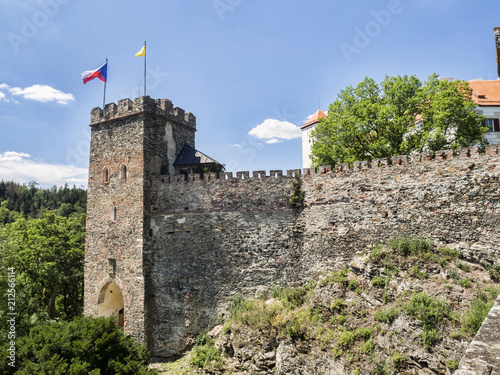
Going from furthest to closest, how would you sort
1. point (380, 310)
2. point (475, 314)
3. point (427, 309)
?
point (380, 310) → point (427, 309) → point (475, 314)

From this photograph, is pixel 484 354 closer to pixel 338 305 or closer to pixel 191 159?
pixel 338 305

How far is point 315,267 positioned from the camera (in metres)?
18.2

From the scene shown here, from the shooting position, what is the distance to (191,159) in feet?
74.4

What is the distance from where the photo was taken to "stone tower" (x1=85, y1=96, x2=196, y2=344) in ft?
66.3

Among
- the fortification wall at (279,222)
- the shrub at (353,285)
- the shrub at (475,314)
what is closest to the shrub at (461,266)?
the fortification wall at (279,222)

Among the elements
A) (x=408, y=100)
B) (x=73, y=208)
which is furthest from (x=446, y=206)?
(x=73, y=208)

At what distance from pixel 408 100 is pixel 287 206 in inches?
385

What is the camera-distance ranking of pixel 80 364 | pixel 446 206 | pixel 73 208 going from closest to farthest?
pixel 80 364 → pixel 446 206 → pixel 73 208

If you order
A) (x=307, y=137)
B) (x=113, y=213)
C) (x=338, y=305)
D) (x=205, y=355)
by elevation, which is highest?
(x=307, y=137)

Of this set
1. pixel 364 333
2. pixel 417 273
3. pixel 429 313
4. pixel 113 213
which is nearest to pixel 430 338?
pixel 429 313

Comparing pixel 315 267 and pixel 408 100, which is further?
pixel 408 100

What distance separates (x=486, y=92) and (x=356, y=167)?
1654 centimetres

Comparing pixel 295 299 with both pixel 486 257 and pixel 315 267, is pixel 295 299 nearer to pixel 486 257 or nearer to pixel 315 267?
pixel 315 267

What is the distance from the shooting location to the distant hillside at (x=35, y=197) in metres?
90.3
